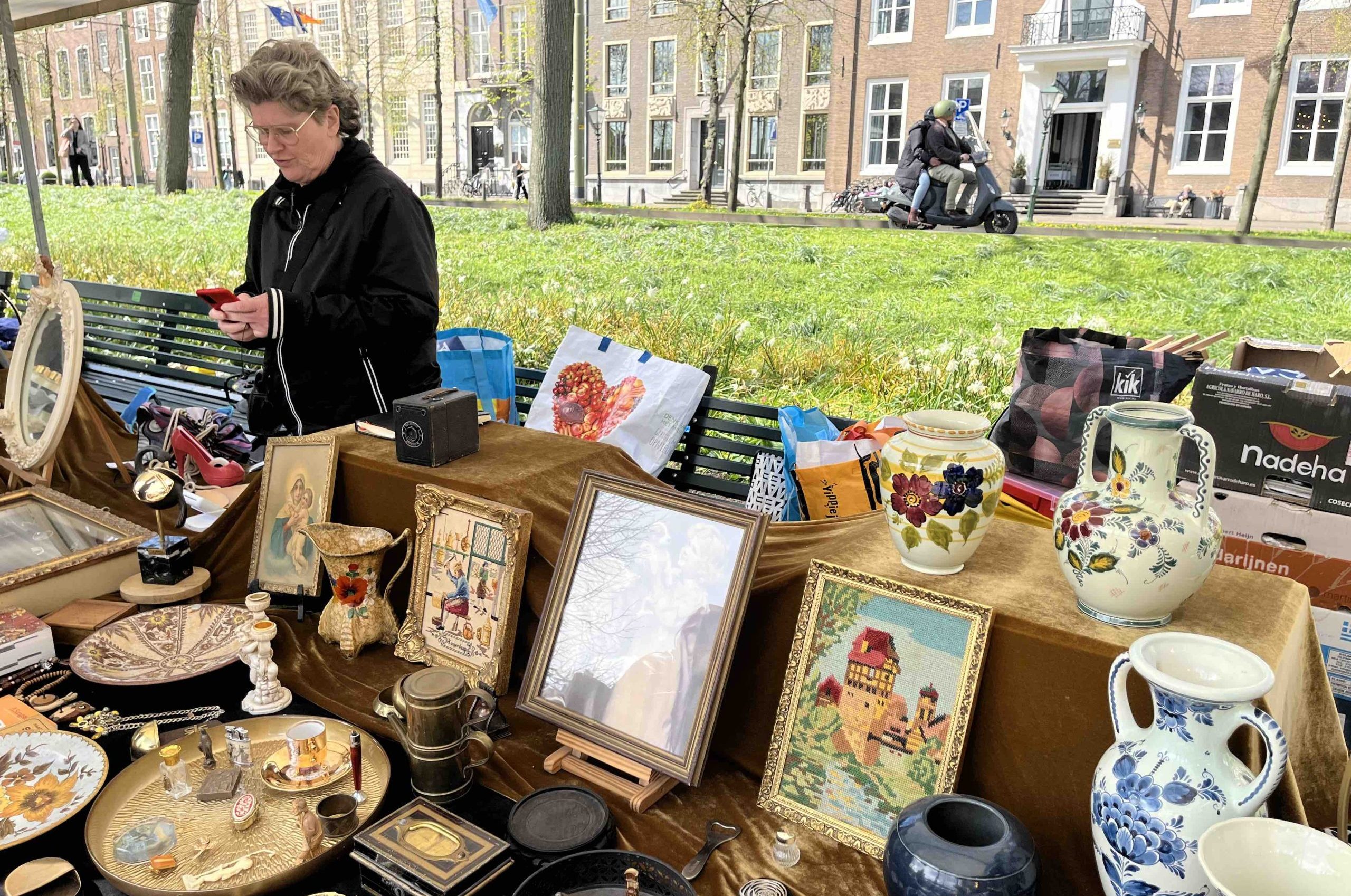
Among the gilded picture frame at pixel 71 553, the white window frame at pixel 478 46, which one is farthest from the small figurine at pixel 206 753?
the white window frame at pixel 478 46

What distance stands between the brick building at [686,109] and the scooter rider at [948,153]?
33.8 feet

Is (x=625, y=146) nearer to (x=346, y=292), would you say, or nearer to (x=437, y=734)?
(x=346, y=292)

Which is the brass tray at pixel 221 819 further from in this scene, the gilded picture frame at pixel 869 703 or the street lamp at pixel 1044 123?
the street lamp at pixel 1044 123

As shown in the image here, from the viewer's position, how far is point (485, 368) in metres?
3.46

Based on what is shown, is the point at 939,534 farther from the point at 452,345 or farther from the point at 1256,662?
the point at 452,345

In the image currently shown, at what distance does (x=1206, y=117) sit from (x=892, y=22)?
5.98 m

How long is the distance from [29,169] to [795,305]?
12.2ft

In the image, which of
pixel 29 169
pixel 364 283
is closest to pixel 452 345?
pixel 364 283

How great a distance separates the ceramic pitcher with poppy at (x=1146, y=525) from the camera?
1.06 metres

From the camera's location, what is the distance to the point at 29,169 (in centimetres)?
394

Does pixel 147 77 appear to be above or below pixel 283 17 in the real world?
above

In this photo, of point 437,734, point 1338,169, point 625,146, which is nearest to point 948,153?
point 1338,169

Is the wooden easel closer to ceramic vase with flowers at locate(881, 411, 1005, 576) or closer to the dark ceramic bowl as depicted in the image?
the dark ceramic bowl

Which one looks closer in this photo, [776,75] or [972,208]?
[972,208]
